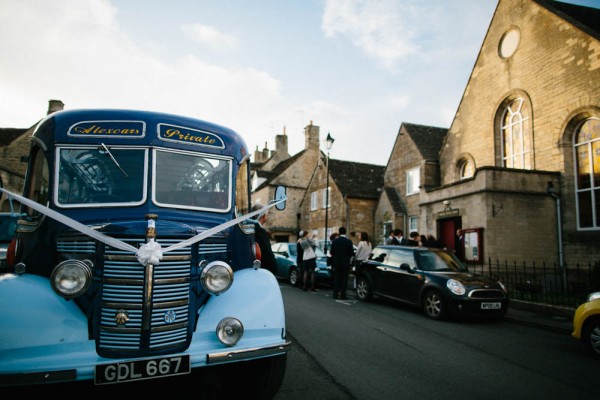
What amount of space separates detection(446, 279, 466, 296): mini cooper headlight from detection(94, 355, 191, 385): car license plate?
22.7 feet

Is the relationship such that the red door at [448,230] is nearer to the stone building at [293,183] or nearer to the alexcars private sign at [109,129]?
the alexcars private sign at [109,129]

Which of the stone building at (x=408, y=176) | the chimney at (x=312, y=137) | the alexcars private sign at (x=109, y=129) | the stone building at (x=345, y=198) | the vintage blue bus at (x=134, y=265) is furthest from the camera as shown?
the chimney at (x=312, y=137)

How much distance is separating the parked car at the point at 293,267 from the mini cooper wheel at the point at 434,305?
536 centimetres

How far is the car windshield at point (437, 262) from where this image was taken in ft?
31.1

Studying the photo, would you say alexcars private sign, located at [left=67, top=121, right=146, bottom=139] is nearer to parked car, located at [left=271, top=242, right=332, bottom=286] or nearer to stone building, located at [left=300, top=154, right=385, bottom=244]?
parked car, located at [left=271, top=242, right=332, bottom=286]

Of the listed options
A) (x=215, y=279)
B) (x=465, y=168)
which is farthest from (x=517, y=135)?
(x=215, y=279)

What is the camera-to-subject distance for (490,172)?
15641mm

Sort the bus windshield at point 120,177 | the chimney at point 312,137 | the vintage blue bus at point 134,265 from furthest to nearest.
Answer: the chimney at point 312,137
the bus windshield at point 120,177
the vintage blue bus at point 134,265

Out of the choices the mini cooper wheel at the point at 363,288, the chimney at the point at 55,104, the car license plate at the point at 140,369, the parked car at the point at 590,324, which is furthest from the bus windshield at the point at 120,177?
the chimney at the point at 55,104

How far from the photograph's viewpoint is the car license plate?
9.05 ft

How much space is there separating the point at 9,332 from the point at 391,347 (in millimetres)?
4966

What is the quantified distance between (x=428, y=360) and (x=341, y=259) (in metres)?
5.71

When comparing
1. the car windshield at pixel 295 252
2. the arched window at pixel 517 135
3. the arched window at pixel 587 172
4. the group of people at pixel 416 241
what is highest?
the arched window at pixel 517 135

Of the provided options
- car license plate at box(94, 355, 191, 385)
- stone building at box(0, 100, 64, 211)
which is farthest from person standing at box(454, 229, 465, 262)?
stone building at box(0, 100, 64, 211)
